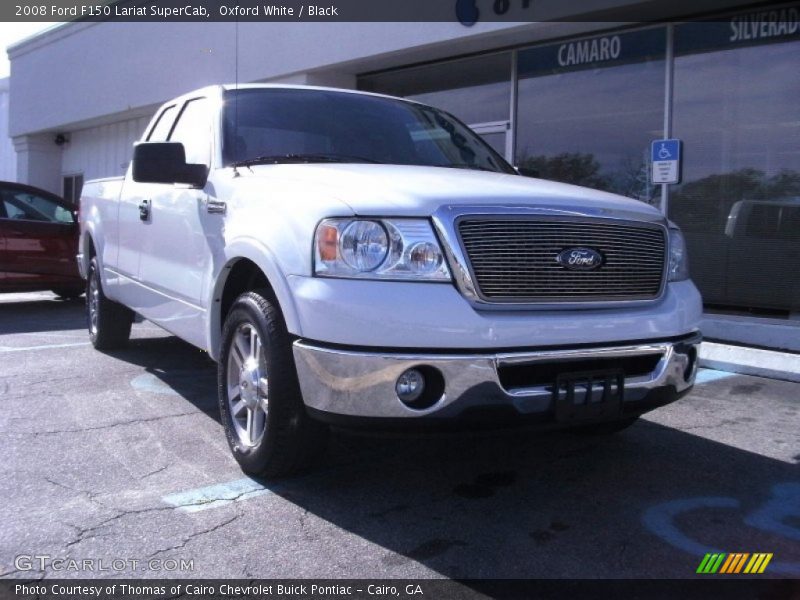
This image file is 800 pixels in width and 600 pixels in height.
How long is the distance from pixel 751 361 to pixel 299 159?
4.16 metres

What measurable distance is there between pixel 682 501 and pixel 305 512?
166cm

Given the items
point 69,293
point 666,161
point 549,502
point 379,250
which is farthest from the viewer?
point 69,293

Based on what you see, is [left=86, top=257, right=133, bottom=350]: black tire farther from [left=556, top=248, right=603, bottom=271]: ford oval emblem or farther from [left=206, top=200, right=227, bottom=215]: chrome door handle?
[left=556, top=248, right=603, bottom=271]: ford oval emblem

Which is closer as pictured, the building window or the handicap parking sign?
the handicap parking sign

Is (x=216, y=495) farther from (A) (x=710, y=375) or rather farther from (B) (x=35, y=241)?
(B) (x=35, y=241)

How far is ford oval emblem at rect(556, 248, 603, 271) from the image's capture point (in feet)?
10.5

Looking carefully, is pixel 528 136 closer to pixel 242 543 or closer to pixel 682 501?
pixel 682 501

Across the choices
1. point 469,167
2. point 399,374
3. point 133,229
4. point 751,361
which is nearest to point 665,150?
point 751,361

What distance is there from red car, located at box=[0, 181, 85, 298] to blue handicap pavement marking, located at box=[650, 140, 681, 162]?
7008 mm

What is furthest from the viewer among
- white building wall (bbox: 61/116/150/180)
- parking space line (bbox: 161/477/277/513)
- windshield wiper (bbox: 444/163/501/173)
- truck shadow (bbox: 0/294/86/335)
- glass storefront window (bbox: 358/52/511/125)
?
white building wall (bbox: 61/116/150/180)

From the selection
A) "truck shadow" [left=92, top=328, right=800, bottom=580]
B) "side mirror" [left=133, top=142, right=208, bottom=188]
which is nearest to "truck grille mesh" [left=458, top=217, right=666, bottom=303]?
"truck shadow" [left=92, top=328, right=800, bottom=580]

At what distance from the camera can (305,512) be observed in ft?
10.9

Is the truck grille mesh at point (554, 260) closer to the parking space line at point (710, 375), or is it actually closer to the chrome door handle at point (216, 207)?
the chrome door handle at point (216, 207)

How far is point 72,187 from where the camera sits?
2102cm
